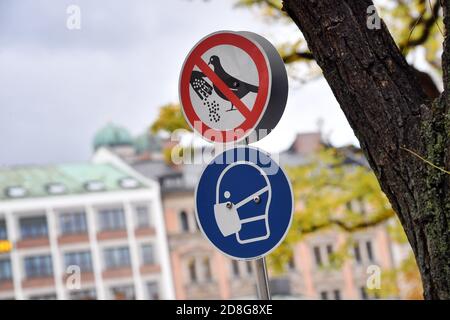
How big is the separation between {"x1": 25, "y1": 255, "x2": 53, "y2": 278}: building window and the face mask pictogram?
7459cm

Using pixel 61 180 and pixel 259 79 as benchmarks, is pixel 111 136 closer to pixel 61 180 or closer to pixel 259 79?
pixel 61 180

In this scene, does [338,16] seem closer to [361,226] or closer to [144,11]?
[361,226]

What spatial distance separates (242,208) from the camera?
4336mm

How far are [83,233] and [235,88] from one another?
75379mm

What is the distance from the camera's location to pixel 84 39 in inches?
3782

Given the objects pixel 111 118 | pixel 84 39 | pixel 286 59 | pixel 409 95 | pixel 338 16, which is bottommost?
pixel 409 95

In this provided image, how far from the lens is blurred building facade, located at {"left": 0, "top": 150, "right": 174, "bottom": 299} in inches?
3056

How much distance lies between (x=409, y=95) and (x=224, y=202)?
0.86 metres

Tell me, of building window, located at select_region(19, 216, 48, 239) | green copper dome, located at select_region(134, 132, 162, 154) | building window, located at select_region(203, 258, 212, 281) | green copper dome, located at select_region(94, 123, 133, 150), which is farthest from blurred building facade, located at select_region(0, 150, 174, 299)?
green copper dome, located at select_region(94, 123, 133, 150)

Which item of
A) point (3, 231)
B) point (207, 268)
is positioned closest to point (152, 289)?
point (207, 268)

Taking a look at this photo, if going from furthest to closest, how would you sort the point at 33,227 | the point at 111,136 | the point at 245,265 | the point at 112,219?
1. the point at 111,136
2. the point at 112,219
3. the point at 33,227
4. the point at 245,265

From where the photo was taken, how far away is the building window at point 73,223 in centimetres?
7925
